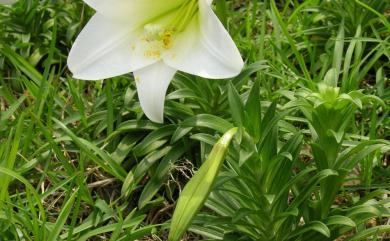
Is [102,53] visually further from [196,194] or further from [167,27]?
[196,194]

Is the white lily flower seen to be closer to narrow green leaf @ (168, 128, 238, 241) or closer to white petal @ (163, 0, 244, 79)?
white petal @ (163, 0, 244, 79)

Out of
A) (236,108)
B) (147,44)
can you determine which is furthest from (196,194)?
(147,44)

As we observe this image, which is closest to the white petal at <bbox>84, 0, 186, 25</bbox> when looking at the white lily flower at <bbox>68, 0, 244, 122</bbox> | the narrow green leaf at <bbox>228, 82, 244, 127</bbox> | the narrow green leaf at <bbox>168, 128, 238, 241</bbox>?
the white lily flower at <bbox>68, 0, 244, 122</bbox>

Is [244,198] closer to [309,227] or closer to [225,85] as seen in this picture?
[309,227]

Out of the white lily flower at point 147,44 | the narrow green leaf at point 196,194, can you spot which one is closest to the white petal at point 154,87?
the white lily flower at point 147,44

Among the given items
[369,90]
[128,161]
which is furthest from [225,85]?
[369,90]

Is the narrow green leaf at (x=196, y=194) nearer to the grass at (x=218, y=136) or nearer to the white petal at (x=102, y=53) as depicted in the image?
the grass at (x=218, y=136)
